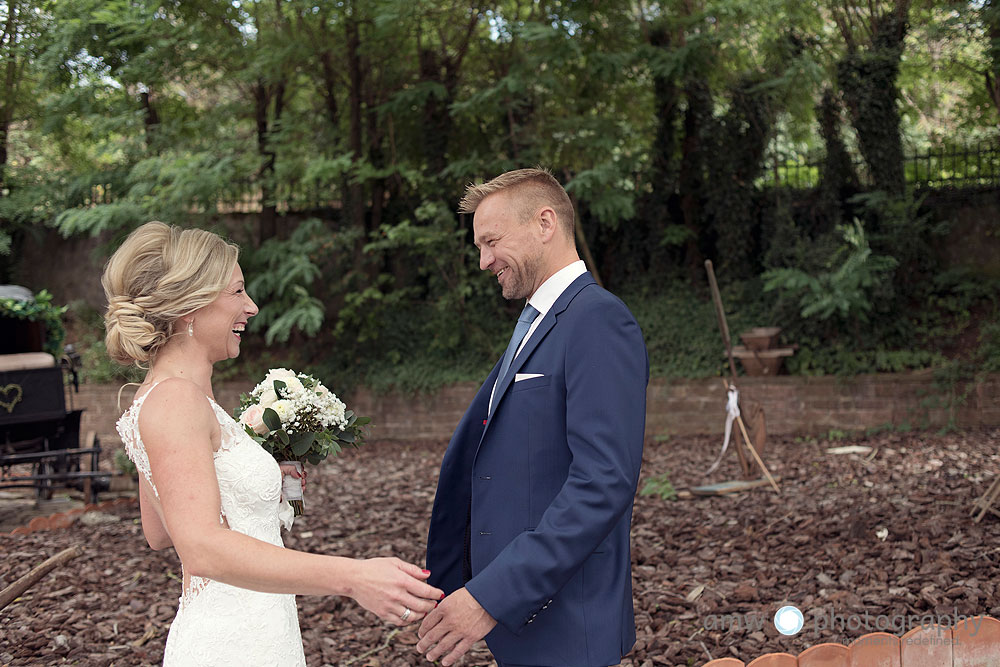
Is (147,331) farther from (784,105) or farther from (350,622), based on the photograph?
(784,105)

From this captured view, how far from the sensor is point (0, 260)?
586 inches

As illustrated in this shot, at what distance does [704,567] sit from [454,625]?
3684 mm

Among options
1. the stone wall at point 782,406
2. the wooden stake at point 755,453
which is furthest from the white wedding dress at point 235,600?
the stone wall at point 782,406

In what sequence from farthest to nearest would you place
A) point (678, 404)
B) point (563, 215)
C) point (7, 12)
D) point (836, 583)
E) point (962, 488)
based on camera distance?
1. point (7, 12)
2. point (678, 404)
3. point (962, 488)
4. point (836, 583)
5. point (563, 215)

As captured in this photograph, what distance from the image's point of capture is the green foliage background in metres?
11.9

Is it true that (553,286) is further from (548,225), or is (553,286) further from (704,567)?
(704,567)

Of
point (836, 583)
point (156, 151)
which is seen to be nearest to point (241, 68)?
point (156, 151)

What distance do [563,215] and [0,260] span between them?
1529cm

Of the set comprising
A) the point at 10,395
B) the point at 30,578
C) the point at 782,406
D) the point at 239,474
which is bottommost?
the point at 782,406

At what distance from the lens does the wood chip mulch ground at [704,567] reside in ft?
13.9

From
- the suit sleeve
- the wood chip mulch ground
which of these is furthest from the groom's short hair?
the wood chip mulch ground

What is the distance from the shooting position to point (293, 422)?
2.71 m

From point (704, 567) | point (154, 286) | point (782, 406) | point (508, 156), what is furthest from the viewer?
point (508, 156)

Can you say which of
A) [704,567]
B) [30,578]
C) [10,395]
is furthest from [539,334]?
[10,395]
